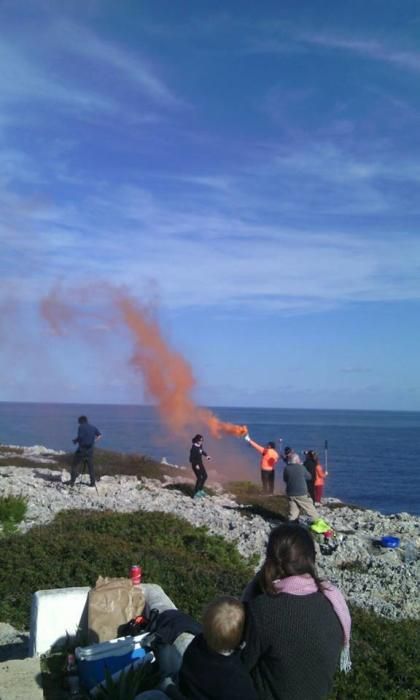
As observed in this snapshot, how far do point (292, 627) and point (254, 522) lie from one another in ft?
51.2

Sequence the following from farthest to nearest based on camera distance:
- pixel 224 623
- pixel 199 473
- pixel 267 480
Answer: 1. pixel 267 480
2. pixel 199 473
3. pixel 224 623

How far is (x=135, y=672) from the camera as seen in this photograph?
645cm

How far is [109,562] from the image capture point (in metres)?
11.6

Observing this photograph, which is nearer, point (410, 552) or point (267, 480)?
point (410, 552)

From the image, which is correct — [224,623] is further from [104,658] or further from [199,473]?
[199,473]

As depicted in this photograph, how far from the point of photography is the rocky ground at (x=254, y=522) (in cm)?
1436

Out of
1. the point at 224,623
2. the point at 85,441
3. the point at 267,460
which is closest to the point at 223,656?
the point at 224,623

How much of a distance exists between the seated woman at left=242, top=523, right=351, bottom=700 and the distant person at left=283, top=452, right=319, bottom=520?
13895 mm

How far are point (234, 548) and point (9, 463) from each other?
1903cm

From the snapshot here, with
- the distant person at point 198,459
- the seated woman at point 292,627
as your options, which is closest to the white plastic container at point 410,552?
the distant person at point 198,459

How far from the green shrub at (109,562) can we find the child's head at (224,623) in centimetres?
478

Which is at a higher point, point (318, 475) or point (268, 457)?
point (268, 457)

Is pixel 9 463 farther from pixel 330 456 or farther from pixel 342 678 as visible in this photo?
pixel 330 456

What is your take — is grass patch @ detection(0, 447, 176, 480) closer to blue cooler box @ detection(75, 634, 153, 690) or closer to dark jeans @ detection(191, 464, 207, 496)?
dark jeans @ detection(191, 464, 207, 496)
